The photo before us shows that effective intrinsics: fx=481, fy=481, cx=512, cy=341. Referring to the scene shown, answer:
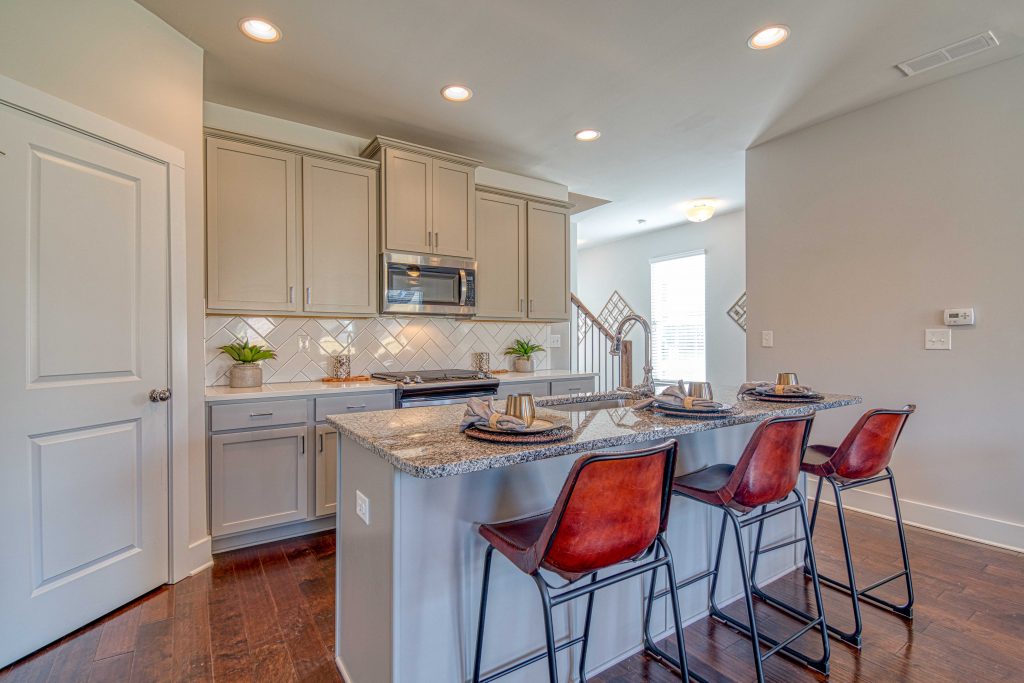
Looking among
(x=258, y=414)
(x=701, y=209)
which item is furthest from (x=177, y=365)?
(x=701, y=209)

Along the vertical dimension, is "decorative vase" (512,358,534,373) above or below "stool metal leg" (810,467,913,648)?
above

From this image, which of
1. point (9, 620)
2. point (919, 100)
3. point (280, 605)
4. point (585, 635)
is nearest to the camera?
point (585, 635)

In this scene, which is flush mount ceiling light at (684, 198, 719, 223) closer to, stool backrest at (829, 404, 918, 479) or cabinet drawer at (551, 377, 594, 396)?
cabinet drawer at (551, 377, 594, 396)

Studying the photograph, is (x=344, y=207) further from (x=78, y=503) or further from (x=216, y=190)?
(x=78, y=503)

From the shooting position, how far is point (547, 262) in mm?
4258

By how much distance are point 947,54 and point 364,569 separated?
378 cm

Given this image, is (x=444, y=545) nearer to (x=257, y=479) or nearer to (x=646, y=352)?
(x=646, y=352)

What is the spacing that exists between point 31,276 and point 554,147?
3163mm

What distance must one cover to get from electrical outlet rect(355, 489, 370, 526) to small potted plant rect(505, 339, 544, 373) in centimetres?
276

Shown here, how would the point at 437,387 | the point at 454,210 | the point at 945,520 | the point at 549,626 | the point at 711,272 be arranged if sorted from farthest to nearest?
1. the point at 711,272
2. the point at 454,210
3. the point at 437,387
4. the point at 945,520
5. the point at 549,626

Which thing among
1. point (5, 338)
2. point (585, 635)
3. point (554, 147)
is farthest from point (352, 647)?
point (554, 147)

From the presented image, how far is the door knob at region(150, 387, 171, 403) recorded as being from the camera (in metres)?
2.21

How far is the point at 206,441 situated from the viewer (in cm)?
251

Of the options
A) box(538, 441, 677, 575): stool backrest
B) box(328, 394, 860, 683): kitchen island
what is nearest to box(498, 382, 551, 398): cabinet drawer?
box(328, 394, 860, 683): kitchen island
